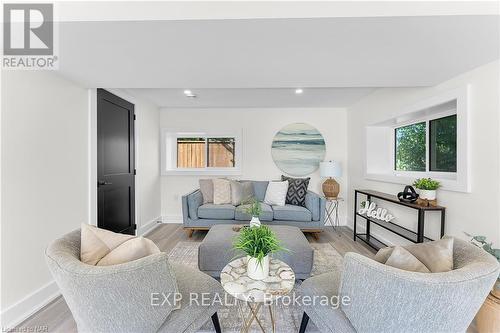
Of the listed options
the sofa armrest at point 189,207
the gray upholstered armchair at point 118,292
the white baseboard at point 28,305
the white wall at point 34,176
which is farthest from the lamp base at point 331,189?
the white baseboard at point 28,305

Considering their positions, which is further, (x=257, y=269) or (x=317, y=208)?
(x=317, y=208)

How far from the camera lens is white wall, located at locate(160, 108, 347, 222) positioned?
4297 millimetres

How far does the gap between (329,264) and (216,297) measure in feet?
5.76

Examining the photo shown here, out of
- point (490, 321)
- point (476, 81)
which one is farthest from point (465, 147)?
point (490, 321)

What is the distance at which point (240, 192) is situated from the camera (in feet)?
12.5

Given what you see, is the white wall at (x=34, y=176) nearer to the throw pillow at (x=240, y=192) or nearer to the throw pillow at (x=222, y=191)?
the throw pillow at (x=222, y=191)

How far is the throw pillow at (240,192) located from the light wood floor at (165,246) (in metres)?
0.78

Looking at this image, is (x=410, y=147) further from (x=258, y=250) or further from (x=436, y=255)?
(x=258, y=250)

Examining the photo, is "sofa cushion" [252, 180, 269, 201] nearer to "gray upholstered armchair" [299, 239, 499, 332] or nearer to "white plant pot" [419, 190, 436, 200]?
"white plant pot" [419, 190, 436, 200]

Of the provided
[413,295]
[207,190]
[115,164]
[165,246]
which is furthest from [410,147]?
[115,164]

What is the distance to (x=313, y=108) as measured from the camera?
168 inches

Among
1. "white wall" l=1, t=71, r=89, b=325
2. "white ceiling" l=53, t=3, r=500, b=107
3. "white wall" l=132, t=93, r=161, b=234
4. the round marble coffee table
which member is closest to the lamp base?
"white ceiling" l=53, t=3, r=500, b=107

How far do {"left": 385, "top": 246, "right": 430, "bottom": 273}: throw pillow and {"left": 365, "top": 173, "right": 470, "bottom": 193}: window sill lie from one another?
141cm

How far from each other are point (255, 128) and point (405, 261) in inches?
139
